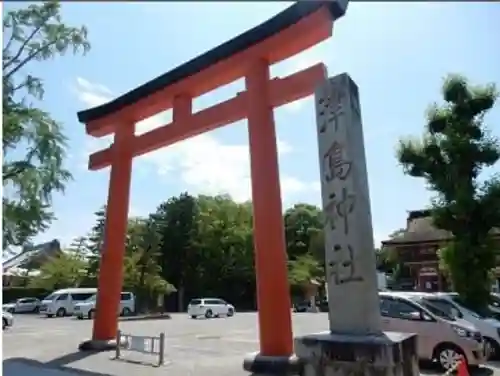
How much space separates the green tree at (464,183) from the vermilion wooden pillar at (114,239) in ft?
27.9

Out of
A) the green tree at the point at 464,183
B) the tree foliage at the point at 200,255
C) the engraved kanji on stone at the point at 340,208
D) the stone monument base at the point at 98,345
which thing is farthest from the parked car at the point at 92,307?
the engraved kanji on stone at the point at 340,208

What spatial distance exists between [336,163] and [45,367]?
7446mm

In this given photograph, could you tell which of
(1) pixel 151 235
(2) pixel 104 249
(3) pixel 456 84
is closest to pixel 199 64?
(2) pixel 104 249

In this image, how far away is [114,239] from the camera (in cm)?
1180

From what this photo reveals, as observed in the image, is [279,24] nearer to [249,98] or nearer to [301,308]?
[249,98]

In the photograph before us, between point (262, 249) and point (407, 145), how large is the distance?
26.7 ft

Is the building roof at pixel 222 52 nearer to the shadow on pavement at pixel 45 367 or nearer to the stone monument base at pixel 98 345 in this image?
the stone monument base at pixel 98 345

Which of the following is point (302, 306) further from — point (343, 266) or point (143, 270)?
point (343, 266)

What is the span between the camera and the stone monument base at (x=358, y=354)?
16.6ft

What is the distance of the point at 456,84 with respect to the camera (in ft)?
46.4

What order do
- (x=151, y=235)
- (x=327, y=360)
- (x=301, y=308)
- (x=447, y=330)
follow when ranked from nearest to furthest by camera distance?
(x=327, y=360) → (x=447, y=330) → (x=151, y=235) → (x=301, y=308)

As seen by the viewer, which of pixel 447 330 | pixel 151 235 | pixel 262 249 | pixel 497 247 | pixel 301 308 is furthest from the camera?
pixel 301 308

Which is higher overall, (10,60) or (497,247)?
(10,60)

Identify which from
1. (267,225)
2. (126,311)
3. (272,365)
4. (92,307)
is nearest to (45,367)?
(272,365)
